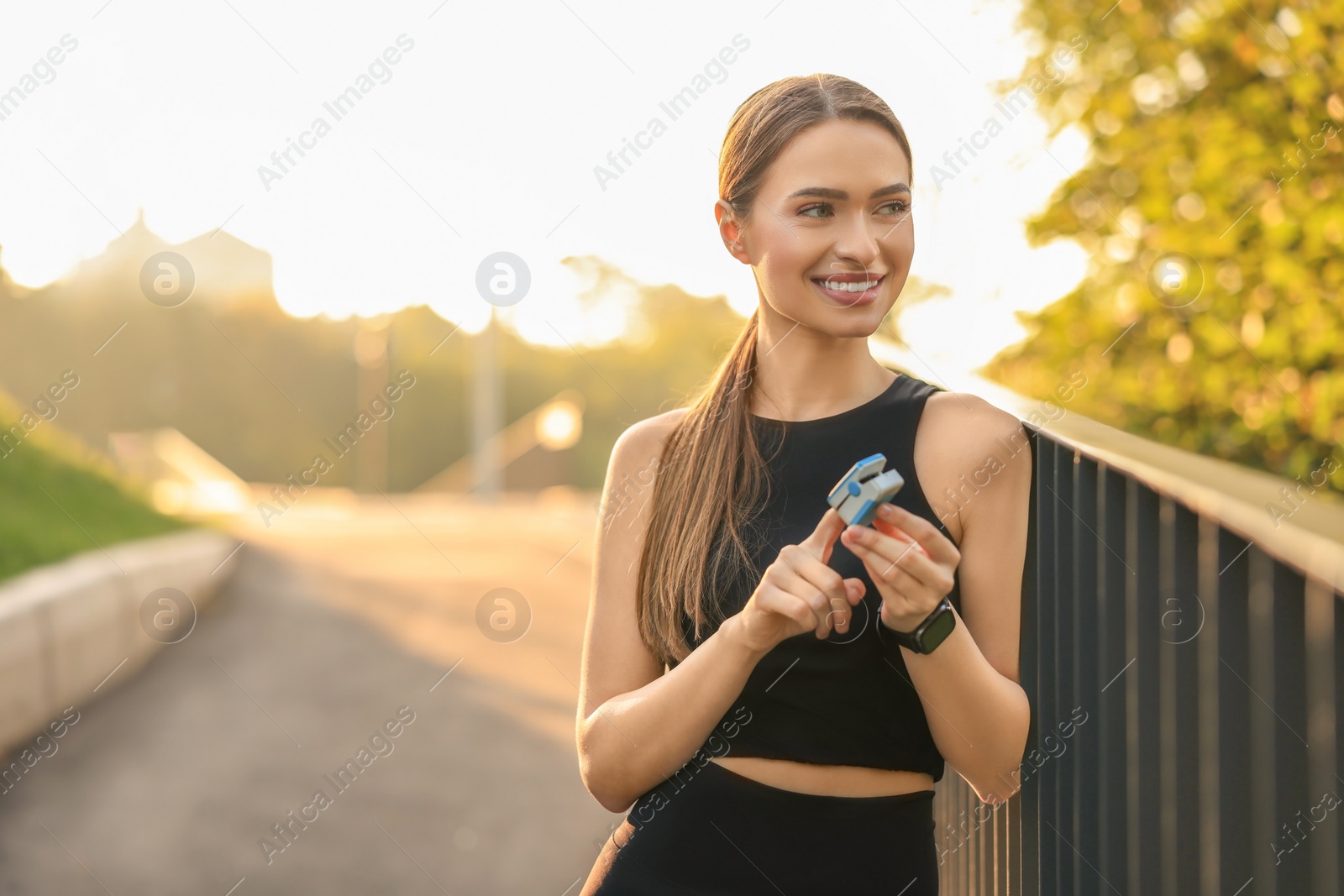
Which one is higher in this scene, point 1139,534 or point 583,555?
point 1139,534

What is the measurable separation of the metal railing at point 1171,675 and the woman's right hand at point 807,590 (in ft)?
0.95

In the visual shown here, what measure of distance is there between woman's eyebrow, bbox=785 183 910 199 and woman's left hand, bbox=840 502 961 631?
582mm

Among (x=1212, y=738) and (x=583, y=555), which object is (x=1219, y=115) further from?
(x=583, y=555)

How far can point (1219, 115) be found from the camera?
3.76 m

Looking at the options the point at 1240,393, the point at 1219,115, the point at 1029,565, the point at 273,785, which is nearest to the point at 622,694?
the point at 1029,565

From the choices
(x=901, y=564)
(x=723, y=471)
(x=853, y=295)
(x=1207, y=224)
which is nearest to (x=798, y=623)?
(x=901, y=564)

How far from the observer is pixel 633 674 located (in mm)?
1859

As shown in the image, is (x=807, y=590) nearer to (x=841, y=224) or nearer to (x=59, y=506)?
(x=841, y=224)

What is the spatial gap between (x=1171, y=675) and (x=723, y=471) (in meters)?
0.90

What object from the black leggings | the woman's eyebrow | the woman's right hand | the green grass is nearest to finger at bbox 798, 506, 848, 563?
the woman's right hand

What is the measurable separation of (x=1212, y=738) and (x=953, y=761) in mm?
781

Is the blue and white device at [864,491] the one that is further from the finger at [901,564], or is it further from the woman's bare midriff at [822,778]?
the woman's bare midriff at [822,778]

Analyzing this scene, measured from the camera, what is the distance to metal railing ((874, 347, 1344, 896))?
2.50ft

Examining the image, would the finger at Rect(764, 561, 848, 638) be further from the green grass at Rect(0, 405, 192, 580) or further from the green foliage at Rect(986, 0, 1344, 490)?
the green grass at Rect(0, 405, 192, 580)
